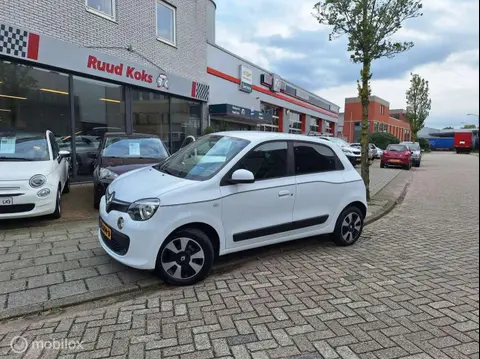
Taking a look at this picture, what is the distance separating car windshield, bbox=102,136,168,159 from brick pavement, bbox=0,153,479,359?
158 inches

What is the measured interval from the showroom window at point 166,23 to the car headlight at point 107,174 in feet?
25.2

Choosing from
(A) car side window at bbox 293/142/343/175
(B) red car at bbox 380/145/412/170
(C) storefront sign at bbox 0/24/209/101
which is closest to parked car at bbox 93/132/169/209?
(C) storefront sign at bbox 0/24/209/101

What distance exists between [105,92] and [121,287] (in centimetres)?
861

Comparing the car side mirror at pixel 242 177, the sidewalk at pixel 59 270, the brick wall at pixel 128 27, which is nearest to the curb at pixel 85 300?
the sidewalk at pixel 59 270

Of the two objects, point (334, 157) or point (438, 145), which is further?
point (438, 145)

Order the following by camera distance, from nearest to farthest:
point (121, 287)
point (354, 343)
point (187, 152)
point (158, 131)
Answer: point (354, 343), point (121, 287), point (187, 152), point (158, 131)

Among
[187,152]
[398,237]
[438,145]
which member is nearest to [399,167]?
[398,237]

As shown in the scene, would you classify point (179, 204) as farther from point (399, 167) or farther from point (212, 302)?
point (399, 167)

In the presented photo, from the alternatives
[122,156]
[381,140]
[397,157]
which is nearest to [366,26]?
[122,156]

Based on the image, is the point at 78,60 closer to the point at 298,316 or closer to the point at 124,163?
the point at 124,163

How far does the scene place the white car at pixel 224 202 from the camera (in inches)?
141

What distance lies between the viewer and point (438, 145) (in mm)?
60312

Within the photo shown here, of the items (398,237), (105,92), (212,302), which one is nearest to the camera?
(212,302)

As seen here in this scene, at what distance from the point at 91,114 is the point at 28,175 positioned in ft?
17.8
